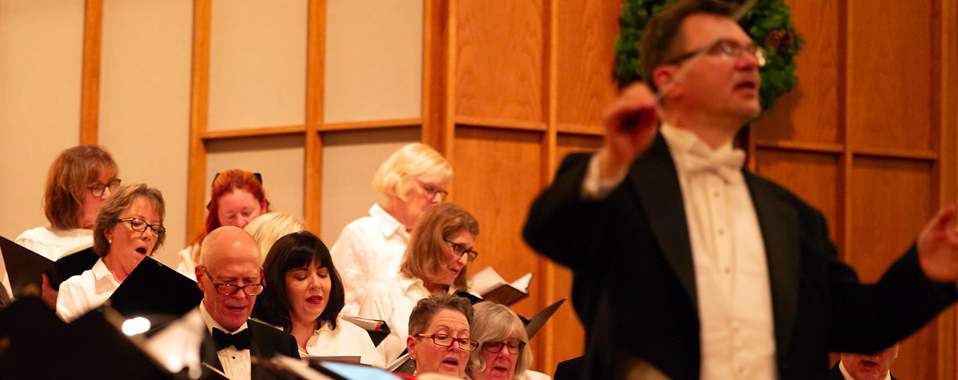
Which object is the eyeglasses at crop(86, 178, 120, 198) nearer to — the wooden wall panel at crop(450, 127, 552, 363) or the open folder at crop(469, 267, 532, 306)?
the open folder at crop(469, 267, 532, 306)

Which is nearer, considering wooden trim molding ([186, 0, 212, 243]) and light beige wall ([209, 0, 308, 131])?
light beige wall ([209, 0, 308, 131])

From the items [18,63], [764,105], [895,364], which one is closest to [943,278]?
[764,105]

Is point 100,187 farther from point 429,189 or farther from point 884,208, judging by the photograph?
point 884,208

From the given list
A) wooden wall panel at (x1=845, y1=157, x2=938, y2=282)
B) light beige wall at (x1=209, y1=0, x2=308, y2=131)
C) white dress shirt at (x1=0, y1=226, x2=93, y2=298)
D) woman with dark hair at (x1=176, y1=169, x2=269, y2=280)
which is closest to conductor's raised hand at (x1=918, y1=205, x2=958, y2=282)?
woman with dark hair at (x1=176, y1=169, x2=269, y2=280)

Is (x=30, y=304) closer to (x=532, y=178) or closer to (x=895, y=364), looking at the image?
(x=532, y=178)

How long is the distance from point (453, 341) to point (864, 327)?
Answer: 168 cm

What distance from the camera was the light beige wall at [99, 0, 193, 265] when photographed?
5.45 m

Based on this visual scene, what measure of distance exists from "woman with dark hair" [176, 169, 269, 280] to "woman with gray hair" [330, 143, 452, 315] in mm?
375

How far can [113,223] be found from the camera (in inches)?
127

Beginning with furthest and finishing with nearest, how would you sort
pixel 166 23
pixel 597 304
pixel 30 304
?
pixel 166 23 < pixel 597 304 < pixel 30 304

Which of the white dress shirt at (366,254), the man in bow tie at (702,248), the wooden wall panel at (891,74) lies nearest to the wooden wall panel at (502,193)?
the white dress shirt at (366,254)

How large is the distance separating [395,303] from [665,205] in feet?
7.36

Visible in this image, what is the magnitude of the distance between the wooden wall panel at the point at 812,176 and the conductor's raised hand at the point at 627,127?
4.31 metres

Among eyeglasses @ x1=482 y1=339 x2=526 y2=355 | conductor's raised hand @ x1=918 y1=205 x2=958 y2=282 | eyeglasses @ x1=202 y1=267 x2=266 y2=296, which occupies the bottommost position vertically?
eyeglasses @ x1=482 y1=339 x2=526 y2=355
